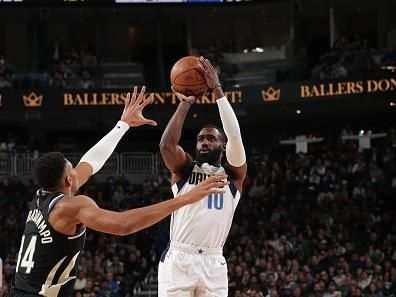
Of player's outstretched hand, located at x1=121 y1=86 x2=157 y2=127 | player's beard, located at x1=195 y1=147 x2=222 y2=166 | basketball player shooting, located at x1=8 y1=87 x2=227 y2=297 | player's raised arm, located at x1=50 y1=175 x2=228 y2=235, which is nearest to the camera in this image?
player's raised arm, located at x1=50 y1=175 x2=228 y2=235

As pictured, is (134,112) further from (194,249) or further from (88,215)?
(88,215)

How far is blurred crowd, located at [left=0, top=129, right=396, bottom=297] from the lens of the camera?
1788 cm

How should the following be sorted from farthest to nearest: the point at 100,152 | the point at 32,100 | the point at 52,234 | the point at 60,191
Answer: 1. the point at 32,100
2. the point at 100,152
3. the point at 60,191
4. the point at 52,234

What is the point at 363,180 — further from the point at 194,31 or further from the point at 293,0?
the point at 194,31

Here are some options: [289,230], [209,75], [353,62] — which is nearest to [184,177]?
[209,75]

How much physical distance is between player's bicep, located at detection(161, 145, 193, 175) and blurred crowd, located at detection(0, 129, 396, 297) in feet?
32.8

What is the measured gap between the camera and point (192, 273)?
7.17 metres

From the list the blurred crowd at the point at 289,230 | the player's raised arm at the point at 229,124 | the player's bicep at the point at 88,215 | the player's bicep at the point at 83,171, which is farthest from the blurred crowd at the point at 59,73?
the player's bicep at the point at 88,215

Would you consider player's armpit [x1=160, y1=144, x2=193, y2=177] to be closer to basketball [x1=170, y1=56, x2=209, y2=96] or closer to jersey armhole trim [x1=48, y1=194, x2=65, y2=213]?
basketball [x1=170, y1=56, x2=209, y2=96]

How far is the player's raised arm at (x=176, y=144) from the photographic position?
730cm

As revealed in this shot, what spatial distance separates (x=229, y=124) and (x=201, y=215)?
795mm

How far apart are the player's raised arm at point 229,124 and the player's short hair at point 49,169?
200 centimetres

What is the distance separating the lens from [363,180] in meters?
22.6


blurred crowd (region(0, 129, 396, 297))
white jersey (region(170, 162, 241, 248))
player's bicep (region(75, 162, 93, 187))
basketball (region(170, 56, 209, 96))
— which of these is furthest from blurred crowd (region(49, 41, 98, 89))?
player's bicep (region(75, 162, 93, 187))
